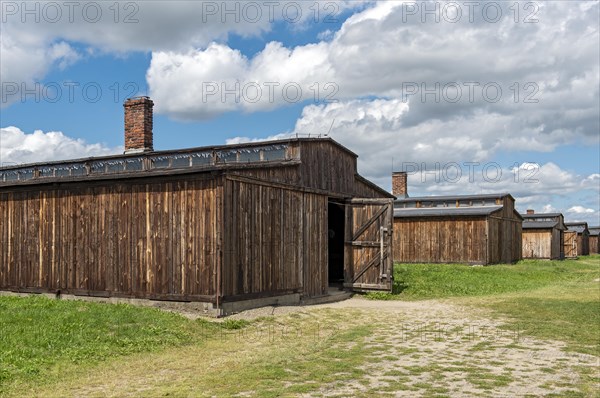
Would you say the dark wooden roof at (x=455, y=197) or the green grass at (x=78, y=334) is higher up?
the dark wooden roof at (x=455, y=197)

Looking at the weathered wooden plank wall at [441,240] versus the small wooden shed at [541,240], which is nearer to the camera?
the weathered wooden plank wall at [441,240]

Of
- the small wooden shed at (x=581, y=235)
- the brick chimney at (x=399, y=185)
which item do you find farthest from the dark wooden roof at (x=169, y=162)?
the small wooden shed at (x=581, y=235)

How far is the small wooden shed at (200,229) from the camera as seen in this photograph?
1578cm

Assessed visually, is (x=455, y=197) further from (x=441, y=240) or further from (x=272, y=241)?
(x=272, y=241)

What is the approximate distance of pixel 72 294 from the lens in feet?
59.1

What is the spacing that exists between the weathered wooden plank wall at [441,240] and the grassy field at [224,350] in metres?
21.7

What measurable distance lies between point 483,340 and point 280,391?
6.38 m

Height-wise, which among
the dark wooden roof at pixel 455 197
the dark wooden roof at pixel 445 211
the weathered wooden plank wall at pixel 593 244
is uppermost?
the dark wooden roof at pixel 455 197

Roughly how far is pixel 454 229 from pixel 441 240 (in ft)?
Result: 3.85

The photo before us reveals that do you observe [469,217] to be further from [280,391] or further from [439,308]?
[280,391]

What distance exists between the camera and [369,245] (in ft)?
73.9

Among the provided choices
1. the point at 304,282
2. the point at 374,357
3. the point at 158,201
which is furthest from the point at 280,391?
the point at 304,282

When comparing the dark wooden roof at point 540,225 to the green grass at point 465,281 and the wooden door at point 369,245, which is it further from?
the wooden door at point 369,245

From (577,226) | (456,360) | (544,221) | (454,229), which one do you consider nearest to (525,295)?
(456,360)
